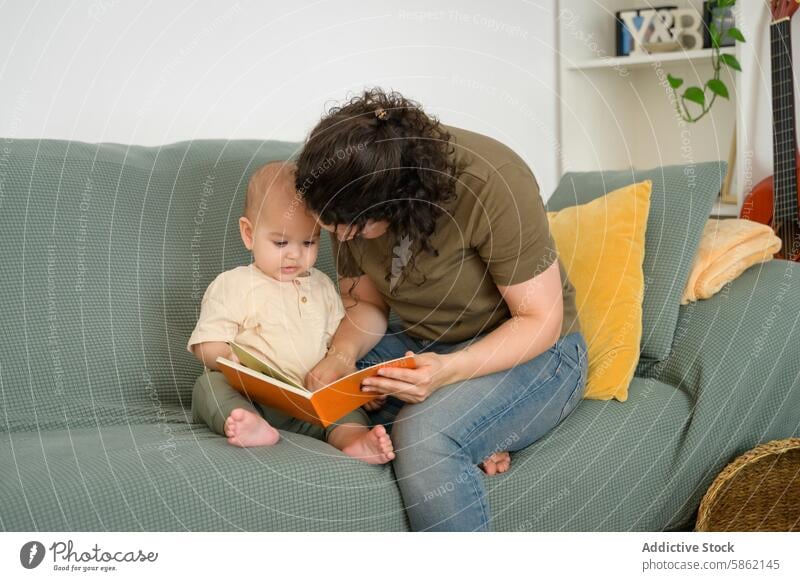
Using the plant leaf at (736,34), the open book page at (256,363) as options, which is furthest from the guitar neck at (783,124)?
Result: the open book page at (256,363)

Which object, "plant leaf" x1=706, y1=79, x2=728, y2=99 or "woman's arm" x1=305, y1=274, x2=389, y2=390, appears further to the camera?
"plant leaf" x1=706, y1=79, x2=728, y2=99

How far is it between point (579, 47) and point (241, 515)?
82.5 inches

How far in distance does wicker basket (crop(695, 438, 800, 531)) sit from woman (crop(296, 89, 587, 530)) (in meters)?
0.33

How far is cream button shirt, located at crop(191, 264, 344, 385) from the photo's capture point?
1.63 metres

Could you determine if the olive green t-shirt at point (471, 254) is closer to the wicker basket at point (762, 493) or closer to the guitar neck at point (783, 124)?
the wicker basket at point (762, 493)

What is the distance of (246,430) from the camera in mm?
1445

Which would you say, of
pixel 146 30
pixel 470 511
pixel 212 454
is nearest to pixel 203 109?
pixel 146 30

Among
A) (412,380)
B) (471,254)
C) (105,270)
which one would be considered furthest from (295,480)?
(105,270)

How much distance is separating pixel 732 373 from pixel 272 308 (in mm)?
855

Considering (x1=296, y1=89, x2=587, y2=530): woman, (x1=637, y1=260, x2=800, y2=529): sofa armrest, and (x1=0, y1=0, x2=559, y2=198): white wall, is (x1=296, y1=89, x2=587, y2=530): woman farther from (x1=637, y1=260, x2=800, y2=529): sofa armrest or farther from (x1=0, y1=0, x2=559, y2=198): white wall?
(x1=0, y1=0, x2=559, y2=198): white wall

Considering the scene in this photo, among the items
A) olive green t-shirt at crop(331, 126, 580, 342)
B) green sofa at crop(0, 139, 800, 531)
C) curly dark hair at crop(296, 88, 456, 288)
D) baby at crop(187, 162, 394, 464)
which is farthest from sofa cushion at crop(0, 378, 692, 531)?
curly dark hair at crop(296, 88, 456, 288)

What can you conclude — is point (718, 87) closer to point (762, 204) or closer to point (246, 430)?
point (762, 204)

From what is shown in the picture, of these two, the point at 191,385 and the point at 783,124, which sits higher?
the point at 783,124

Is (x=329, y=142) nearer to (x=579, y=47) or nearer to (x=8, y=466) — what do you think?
(x=8, y=466)
